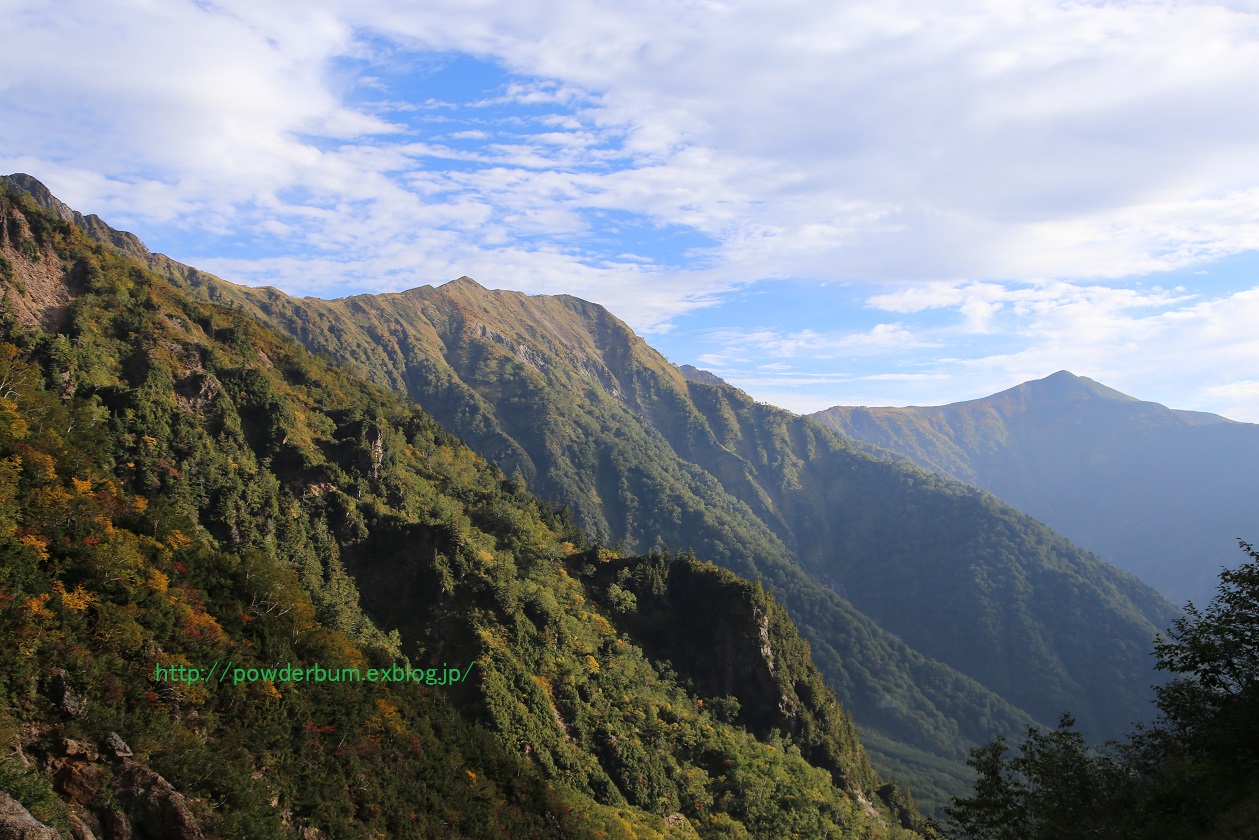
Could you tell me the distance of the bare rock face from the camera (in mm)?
20750

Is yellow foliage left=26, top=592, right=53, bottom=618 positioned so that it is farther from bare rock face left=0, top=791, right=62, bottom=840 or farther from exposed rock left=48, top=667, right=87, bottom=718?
bare rock face left=0, top=791, right=62, bottom=840

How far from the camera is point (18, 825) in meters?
21.2

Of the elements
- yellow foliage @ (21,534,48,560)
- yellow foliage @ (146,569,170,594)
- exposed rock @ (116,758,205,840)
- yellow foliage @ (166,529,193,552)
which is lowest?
exposed rock @ (116,758,205,840)

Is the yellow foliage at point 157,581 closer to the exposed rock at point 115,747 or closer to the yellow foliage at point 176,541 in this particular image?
the yellow foliage at point 176,541

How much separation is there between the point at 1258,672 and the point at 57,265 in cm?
11518

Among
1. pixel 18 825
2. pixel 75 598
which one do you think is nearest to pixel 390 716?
pixel 75 598

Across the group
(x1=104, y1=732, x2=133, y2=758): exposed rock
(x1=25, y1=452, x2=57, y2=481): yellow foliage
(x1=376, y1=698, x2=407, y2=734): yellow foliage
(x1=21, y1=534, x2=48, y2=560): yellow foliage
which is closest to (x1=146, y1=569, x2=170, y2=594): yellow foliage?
(x1=21, y1=534, x2=48, y2=560): yellow foliage

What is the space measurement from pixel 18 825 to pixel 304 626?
3171 cm

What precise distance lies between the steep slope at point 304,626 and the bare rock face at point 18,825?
2315 mm

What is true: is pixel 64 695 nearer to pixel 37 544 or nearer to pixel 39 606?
pixel 39 606

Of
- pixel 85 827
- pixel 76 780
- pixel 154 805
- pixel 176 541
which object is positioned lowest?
pixel 154 805

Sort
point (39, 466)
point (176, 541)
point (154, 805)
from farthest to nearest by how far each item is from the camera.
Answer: point (176, 541) < point (39, 466) < point (154, 805)

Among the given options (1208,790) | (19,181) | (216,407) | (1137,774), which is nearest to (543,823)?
(1137,774)

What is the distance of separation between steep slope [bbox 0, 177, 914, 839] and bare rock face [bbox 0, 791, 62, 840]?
Answer: 2.31 metres
